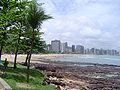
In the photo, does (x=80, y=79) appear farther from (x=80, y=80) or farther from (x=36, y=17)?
(x=36, y=17)

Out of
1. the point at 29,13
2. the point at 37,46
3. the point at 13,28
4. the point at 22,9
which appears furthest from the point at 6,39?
the point at 37,46

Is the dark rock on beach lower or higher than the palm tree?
lower

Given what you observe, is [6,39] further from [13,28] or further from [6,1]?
[6,1]

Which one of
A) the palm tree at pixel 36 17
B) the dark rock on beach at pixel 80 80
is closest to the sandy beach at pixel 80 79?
the dark rock on beach at pixel 80 80

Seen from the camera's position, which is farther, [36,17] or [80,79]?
[80,79]

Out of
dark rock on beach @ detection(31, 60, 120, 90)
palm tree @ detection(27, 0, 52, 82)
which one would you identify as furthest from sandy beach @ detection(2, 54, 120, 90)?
palm tree @ detection(27, 0, 52, 82)

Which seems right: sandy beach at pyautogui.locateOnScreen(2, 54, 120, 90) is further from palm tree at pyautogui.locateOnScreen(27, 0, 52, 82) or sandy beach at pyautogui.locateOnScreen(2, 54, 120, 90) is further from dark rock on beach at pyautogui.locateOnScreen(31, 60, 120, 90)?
palm tree at pyautogui.locateOnScreen(27, 0, 52, 82)

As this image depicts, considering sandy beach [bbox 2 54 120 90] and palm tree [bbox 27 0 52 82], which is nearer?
palm tree [bbox 27 0 52 82]

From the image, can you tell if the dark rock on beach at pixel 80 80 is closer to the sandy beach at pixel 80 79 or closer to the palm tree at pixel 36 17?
the sandy beach at pixel 80 79

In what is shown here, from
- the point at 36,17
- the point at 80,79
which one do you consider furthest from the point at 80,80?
the point at 36,17

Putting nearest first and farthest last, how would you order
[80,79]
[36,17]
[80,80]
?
[36,17]
[80,80]
[80,79]

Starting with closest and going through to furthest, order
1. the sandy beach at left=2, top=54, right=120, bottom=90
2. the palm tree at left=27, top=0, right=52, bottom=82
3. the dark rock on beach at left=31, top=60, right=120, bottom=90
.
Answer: the palm tree at left=27, top=0, right=52, bottom=82, the dark rock on beach at left=31, top=60, right=120, bottom=90, the sandy beach at left=2, top=54, right=120, bottom=90

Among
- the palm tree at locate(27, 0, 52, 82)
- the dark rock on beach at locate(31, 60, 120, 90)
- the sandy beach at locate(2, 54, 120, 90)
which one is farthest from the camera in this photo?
the sandy beach at locate(2, 54, 120, 90)

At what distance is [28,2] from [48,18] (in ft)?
14.3
